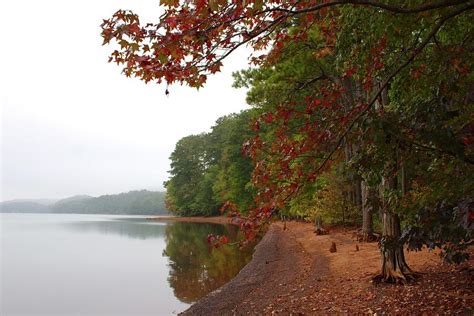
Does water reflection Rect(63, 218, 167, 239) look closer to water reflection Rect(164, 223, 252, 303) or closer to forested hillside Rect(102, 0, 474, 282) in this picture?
water reflection Rect(164, 223, 252, 303)

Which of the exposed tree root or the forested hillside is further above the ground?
the forested hillside

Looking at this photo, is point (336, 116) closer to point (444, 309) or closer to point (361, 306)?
point (444, 309)

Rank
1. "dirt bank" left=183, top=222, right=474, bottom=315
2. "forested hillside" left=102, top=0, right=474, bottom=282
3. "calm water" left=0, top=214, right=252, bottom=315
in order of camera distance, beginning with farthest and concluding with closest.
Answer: "calm water" left=0, top=214, right=252, bottom=315, "dirt bank" left=183, top=222, right=474, bottom=315, "forested hillside" left=102, top=0, right=474, bottom=282

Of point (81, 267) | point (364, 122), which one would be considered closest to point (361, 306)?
point (364, 122)

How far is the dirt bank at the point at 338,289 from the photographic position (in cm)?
708

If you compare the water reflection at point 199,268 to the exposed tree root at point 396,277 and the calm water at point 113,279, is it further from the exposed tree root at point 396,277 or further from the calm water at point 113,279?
the exposed tree root at point 396,277

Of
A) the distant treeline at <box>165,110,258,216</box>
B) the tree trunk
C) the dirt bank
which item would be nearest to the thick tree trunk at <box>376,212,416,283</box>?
the tree trunk

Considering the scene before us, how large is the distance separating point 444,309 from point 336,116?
401 centimetres

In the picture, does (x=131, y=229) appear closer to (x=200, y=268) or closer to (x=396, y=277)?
(x=200, y=268)

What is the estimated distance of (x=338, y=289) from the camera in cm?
928

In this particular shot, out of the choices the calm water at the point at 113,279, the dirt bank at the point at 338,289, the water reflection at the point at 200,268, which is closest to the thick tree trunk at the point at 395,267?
the dirt bank at the point at 338,289

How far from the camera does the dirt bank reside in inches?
279

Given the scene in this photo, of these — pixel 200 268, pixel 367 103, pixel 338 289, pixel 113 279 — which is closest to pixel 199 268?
pixel 200 268

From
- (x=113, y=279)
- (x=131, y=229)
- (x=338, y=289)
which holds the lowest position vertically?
(x=131, y=229)
